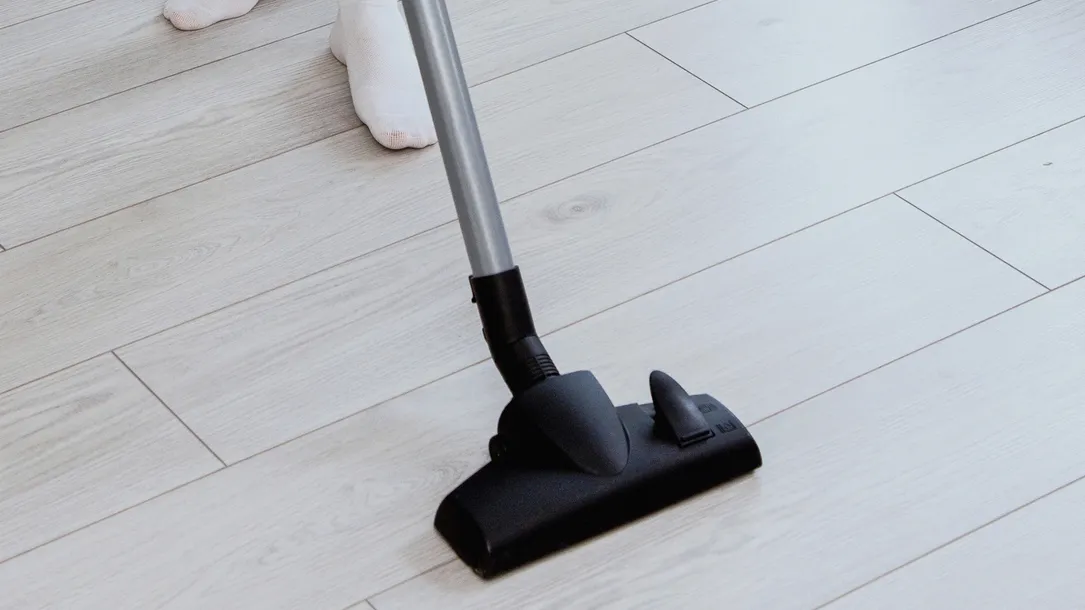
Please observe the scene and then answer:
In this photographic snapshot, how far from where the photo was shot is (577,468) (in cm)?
96

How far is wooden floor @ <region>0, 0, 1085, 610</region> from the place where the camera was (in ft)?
3.16

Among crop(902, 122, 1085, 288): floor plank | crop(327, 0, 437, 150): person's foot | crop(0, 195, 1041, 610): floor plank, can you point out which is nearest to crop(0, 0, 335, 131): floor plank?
crop(327, 0, 437, 150): person's foot

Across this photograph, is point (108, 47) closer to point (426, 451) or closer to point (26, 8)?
point (26, 8)

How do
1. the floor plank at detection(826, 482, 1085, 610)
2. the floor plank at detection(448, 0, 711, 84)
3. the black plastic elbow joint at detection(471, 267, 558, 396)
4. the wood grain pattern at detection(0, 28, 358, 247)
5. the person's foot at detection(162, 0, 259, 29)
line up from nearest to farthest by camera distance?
the floor plank at detection(826, 482, 1085, 610), the black plastic elbow joint at detection(471, 267, 558, 396), the wood grain pattern at detection(0, 28, 358, 247), the floor plank at detection(448, 0, 711, 84), the person's foot at detection(162, 0, 259, 29)

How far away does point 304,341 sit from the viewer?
47.9 inches

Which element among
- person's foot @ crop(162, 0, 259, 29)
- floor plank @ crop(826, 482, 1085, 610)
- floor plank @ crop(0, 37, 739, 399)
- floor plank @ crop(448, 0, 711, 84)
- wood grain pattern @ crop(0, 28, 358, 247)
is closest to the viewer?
floor plank @ crop(826, 482, 1085, 610)

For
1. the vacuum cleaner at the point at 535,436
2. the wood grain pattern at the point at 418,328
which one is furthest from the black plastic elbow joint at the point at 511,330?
the wood grain pattern at the point at 418,328

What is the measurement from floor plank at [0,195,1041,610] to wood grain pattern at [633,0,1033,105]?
299mm

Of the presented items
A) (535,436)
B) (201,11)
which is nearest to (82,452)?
(535,436)

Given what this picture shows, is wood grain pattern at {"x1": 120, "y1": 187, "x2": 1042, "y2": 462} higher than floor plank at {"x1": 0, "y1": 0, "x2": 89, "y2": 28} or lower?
lower

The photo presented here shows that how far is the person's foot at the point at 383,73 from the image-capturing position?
58.1 inches

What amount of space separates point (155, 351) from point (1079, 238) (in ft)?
2.75

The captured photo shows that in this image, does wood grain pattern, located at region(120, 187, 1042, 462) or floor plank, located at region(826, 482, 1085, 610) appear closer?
floor plank, located at region(826, 482, 1085, 610)

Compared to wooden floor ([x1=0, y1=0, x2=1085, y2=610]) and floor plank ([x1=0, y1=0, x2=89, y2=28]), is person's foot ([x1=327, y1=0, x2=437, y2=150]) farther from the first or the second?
floor plank ([x1=0, y1=0, x2=89, y2=28])
